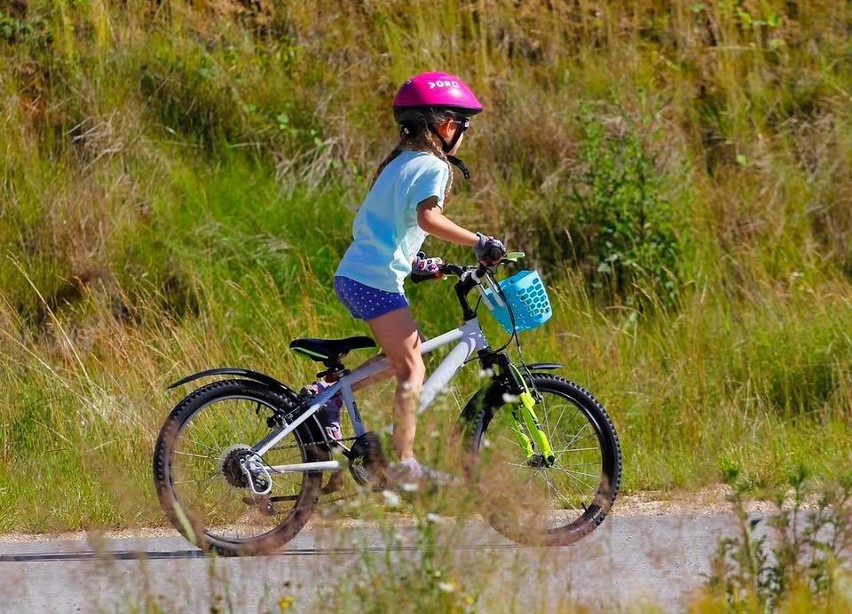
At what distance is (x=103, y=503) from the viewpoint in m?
6.95

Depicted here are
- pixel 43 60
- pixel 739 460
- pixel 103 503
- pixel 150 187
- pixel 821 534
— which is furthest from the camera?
pixel 43 60

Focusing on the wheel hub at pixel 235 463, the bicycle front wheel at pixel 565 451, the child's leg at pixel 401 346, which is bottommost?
the bicycle front wheel at pixel 565 451

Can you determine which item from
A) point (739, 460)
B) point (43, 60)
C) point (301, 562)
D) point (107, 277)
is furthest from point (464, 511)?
point (43, 60)

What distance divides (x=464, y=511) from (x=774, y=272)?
6.17 metres

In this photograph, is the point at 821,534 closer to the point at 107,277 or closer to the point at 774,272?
the point at 774,272

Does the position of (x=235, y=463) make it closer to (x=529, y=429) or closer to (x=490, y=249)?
(x=529, y=429)

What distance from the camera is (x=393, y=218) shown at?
6.09m

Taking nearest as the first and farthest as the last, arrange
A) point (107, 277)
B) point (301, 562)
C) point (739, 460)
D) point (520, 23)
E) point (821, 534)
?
point (301, 562)
point (821, 534)
point (739, 460)
point (107, 277)
point (520, 23)

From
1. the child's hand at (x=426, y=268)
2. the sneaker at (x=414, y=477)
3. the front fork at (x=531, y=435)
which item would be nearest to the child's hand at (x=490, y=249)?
the child's hand at (x=426, y=268)

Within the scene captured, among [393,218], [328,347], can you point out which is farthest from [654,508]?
[393,218]

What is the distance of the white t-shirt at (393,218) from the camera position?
604cm

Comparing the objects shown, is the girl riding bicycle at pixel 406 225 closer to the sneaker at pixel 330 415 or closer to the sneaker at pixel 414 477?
the sneaker at pixel 414 477

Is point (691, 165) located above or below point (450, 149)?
below

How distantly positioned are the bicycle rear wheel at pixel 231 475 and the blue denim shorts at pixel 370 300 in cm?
49
